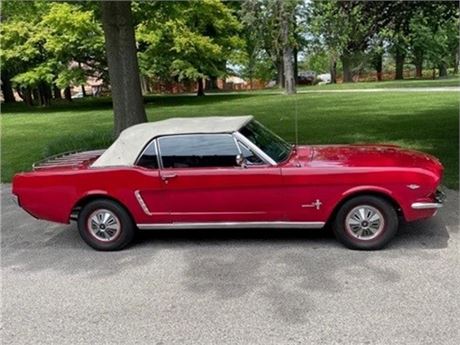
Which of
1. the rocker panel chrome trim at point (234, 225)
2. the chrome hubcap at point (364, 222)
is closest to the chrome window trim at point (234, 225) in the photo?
the rocker panel chrome trim at point (234, 225)

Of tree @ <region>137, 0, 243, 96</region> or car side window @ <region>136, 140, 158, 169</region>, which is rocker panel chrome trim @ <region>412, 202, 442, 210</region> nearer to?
car side window @ <region>136, 140, 158, 169</region>

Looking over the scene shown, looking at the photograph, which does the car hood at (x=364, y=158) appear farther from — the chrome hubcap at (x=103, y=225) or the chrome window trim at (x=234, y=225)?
the chrome hubcap at (x=103, y=225)

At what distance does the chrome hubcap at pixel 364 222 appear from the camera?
480 centimetres

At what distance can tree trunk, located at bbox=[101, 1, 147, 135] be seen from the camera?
9.51 meters

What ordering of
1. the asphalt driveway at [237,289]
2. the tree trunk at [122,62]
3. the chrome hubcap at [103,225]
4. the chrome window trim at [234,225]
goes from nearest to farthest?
the asphalt driveway at [237,289], the chrome window trim at [234,225], the chrome hubcap at [103,225], the tree trunk at [122,62]

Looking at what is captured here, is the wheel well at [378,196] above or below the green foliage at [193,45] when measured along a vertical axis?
below

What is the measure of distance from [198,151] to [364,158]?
5.52ft

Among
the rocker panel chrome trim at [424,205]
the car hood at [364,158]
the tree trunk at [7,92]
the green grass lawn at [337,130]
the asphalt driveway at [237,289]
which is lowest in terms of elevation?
the asphalt driveway at [237,289]

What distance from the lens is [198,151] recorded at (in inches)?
203

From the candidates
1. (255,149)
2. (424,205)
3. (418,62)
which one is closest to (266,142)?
(255,149)

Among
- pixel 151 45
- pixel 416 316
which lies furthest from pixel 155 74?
pixel 416 316

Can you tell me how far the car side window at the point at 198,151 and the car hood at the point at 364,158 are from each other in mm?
756

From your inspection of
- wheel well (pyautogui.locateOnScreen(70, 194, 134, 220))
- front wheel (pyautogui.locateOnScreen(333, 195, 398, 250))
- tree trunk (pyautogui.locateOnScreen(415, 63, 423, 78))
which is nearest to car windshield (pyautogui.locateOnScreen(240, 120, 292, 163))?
front wheel (pyautogui.locateOnScreen(333, 195, 398, 250))

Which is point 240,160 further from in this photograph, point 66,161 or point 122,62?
point 122,62
